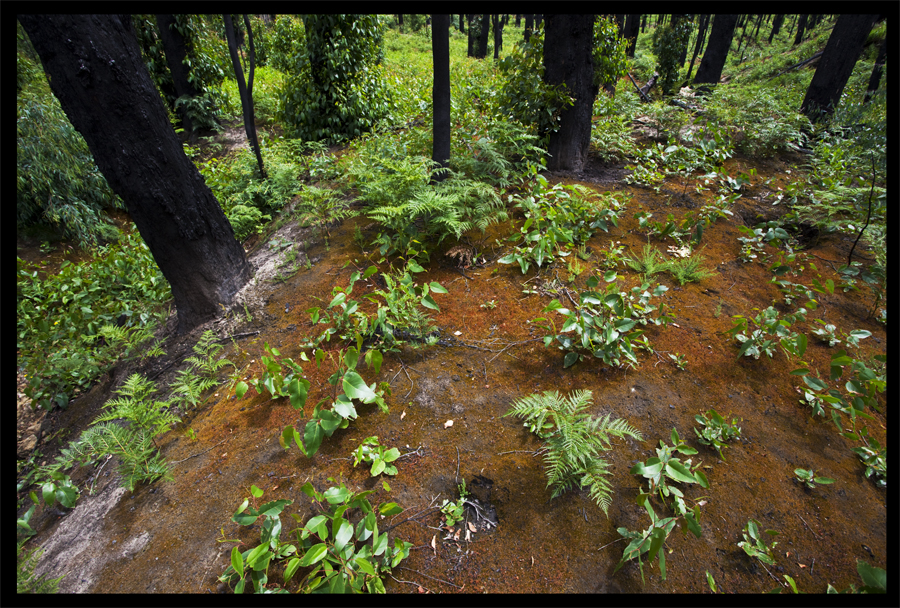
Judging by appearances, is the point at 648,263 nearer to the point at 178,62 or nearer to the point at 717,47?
the point at 717,47

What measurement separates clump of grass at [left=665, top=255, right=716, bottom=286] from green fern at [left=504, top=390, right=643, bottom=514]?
5.66 ft

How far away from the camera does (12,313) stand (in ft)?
5.12

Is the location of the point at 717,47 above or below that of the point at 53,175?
above

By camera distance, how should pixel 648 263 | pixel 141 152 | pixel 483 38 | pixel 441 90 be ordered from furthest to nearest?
1. pixel 483 38
2. pixel 441 90
3. pixel 648 263
4. pixel 141 152

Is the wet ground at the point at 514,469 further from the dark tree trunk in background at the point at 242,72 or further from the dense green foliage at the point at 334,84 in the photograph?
the dense green foliage at the point at 334,84

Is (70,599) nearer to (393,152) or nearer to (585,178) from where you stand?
(393,152)

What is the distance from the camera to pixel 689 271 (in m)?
3.21

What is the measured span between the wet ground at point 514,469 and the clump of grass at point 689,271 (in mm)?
77

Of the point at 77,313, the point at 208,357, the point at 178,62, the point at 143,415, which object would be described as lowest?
the point at 77,313

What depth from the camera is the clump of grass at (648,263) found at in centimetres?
320

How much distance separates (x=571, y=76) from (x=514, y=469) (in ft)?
15.2

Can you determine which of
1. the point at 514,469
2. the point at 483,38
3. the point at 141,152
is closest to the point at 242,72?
the point at 141,152

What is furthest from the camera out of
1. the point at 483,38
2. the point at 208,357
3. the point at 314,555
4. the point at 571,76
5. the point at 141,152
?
the point at 483,38

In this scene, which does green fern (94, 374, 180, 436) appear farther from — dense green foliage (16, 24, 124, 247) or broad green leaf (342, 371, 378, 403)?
dense green foliage (16, 24, 124, 247)
